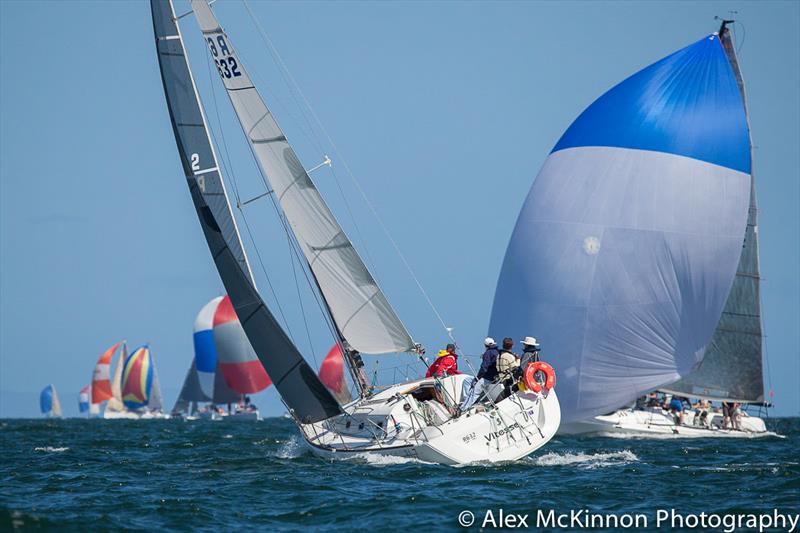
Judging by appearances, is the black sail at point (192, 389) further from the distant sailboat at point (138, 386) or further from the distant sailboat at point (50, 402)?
the distant sailboat at point (50, 402)

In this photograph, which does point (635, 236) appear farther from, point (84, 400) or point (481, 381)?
point (84, 400)

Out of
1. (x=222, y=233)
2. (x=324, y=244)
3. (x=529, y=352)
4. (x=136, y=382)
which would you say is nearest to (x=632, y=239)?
(x=529, y=352)

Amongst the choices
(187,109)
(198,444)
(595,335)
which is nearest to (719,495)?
(595,335)

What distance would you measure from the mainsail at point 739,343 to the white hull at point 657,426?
0.77 metres

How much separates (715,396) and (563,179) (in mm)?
9665

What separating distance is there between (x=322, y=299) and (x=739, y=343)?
15.2 m

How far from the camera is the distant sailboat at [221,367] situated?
62688 mm

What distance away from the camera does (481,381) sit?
18.8 meters

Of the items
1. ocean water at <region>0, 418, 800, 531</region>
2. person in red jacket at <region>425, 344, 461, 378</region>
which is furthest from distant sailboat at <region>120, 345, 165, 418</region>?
person in red jacket at <region>425, 344, 461, 378</region>

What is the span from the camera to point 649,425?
29016mm

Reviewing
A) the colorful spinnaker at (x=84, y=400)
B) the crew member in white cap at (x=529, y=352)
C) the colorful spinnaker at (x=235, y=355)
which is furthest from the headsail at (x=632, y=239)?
the colorful spinnaker at (x=84, y=400)

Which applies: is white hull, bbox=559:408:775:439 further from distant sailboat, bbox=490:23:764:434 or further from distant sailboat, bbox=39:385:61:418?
distant sailboat, bbox=39:385:61:418

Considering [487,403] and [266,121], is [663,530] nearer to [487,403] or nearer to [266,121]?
[487,403]

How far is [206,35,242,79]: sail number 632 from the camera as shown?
21.2m
